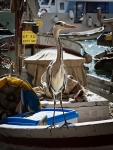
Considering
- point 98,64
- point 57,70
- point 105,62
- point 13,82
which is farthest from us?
point 98,64

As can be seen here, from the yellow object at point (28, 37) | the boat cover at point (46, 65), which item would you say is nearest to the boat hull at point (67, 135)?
the yellow object at point (28, 37)

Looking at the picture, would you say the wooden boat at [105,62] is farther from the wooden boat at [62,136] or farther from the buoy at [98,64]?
the wooden boat at [62,136]

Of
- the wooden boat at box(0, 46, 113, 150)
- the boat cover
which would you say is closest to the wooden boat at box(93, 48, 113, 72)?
the boat cover

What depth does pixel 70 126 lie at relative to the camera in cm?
855

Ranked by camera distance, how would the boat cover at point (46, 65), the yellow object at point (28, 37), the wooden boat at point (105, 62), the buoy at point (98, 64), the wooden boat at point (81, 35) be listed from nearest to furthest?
the yellow object at point (28, 37) → the boat cover at point (46, 65) → the wooden boat at point (105, 62) → the buoy at point (98, 64) → the wooden boat at point (81, 35)

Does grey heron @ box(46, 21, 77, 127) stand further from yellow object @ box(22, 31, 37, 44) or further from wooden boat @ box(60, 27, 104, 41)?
wooden boat @ box(60, 27, 104, 41)

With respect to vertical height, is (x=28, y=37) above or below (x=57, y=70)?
above

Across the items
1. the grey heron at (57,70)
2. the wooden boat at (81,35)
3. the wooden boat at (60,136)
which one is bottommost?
the wooden boat at (81,35)

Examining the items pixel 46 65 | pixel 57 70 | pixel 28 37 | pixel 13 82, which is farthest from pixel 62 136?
pixel 46 65

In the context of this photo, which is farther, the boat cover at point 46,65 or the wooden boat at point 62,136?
the boat cover at point 46,65

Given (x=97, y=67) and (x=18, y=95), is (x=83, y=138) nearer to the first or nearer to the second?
(x=18, y=95)

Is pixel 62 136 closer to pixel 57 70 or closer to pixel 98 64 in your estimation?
pixel 57 70

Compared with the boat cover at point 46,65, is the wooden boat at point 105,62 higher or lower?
lower

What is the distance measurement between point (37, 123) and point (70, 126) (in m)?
0.84
